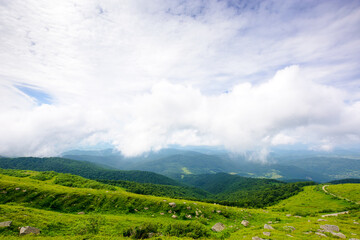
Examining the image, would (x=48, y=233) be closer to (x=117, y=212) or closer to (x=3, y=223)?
(x=3, y=223)

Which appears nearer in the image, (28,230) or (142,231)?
(28,230)

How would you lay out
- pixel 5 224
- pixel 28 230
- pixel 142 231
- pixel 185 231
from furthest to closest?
pixel 185 231, pixel 142 231, pixel 28 230, pixel 5 224

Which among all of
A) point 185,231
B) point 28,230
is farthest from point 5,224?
point 185,231

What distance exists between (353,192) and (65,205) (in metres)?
142

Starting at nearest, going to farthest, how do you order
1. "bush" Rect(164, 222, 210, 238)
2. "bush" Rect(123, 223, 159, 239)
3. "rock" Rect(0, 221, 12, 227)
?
"rock" Rect(0, 221, 12, 227)
"bush" Rect(123, 223, 159, 239)
"bush" Rect(164, 222, 210, 238)

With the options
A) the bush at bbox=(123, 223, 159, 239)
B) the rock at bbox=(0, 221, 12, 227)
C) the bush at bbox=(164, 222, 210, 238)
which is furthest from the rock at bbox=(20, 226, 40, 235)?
the bush at bbox=(164, 222, 210, 238)

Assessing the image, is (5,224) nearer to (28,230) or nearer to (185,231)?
(28,230)

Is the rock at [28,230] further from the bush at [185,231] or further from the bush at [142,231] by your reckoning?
the bush at [185,231]

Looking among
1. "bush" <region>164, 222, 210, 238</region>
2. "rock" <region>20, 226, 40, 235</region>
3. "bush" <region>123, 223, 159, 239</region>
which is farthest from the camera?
"bush" <region>164, 222, 210, 238</region>

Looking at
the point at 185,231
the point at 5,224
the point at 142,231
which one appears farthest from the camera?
the point at 185,231

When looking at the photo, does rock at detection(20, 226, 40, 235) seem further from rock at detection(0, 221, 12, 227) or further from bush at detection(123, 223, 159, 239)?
bush at detection(123, 223, 159, 239)

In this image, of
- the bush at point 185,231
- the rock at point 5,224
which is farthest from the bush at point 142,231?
the rock at point 5,224

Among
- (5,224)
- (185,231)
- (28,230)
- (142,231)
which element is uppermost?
(5,224)

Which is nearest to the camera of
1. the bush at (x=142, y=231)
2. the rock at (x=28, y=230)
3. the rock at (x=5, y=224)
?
the rock at (x=28, y=230)
